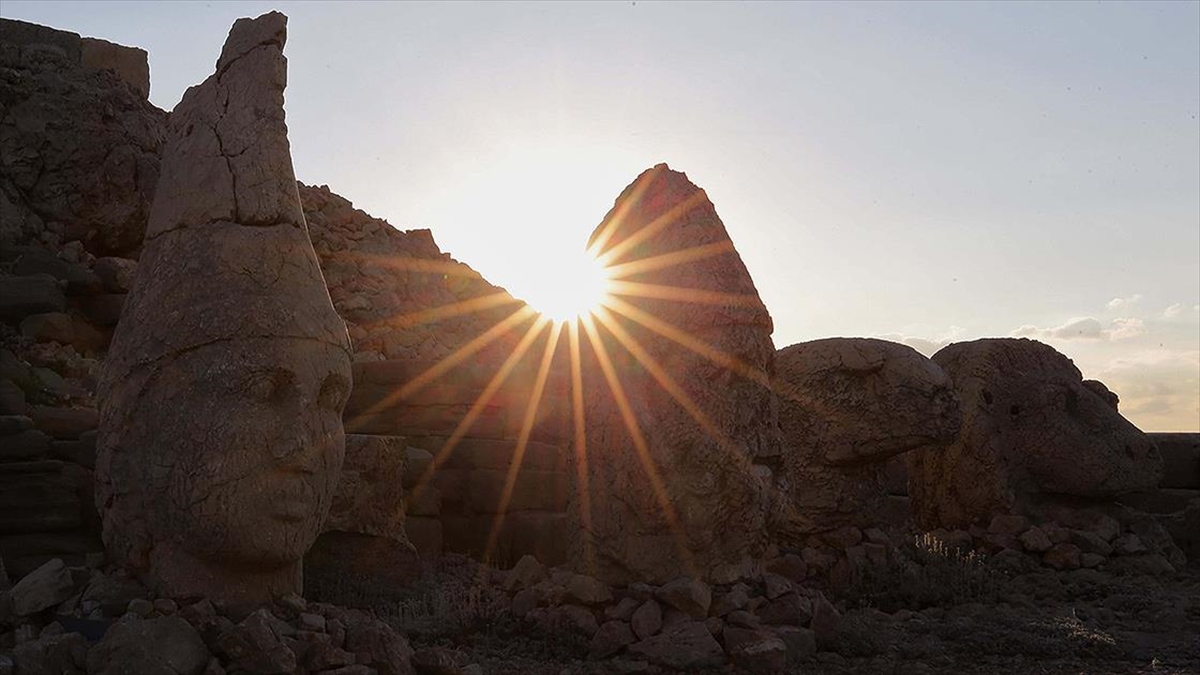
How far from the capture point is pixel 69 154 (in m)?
14.1

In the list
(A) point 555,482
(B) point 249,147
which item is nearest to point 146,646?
(B) point 249,147

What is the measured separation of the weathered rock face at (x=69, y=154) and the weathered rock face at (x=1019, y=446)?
1040 centimetres

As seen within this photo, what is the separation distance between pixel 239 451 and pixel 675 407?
101 inches

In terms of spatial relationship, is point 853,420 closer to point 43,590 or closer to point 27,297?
point 43,590

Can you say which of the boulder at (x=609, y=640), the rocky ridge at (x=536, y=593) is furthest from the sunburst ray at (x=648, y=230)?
the boulder at (x=609, y=640)

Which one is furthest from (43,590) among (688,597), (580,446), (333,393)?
(688,597)

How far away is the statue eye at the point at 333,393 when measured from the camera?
5562mm

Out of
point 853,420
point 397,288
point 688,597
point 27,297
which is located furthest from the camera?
point 397,288

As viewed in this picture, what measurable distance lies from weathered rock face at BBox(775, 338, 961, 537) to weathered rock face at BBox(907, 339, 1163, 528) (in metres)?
1.43

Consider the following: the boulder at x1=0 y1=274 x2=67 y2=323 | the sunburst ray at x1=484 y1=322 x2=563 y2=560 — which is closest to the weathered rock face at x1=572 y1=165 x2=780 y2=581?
the sunburst ray at x1=484 y1=322 x2=563 y2=560

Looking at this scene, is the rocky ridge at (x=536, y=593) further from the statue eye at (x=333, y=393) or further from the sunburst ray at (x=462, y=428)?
the statue eye at (x=333, y=393)

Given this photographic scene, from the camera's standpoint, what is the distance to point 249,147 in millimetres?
5789

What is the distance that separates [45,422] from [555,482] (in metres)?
4.27

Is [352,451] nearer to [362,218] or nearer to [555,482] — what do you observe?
[555,482]
